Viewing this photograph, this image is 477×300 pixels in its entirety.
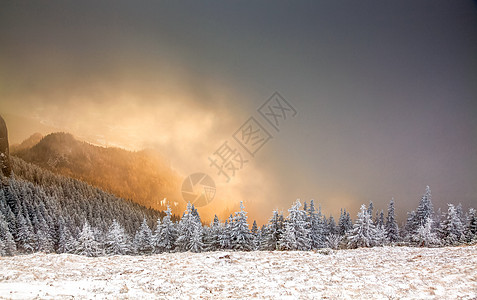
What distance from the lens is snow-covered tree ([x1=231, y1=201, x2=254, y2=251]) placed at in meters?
41.8

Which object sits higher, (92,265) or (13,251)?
(92,265)

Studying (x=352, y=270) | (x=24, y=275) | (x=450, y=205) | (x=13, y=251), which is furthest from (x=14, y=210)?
(x=450, y=205)

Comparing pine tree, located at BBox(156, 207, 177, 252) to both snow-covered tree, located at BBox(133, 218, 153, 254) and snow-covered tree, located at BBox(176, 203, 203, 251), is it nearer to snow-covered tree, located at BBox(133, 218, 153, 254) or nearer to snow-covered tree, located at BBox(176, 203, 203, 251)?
snow-covered tree, located at BBox(176, 203, 203, 251)

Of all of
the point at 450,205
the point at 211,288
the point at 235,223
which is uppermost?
the point at 450,205

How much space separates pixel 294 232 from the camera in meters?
41.2

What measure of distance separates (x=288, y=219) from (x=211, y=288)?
99.2 feet

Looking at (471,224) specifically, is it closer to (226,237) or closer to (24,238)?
(226,237)

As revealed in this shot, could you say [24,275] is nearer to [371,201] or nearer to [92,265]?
[92,265]

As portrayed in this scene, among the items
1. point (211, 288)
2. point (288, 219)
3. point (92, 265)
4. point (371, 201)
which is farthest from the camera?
point (371, 201)

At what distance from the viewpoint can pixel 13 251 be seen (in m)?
63.1

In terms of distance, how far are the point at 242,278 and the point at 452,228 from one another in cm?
5844

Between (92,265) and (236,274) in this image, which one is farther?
(92,265)

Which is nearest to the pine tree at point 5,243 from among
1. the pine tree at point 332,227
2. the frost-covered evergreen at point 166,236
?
the frost-covered evergreen at point 166,236

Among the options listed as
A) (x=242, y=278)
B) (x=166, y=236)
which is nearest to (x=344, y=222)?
(x=166, y=236)
